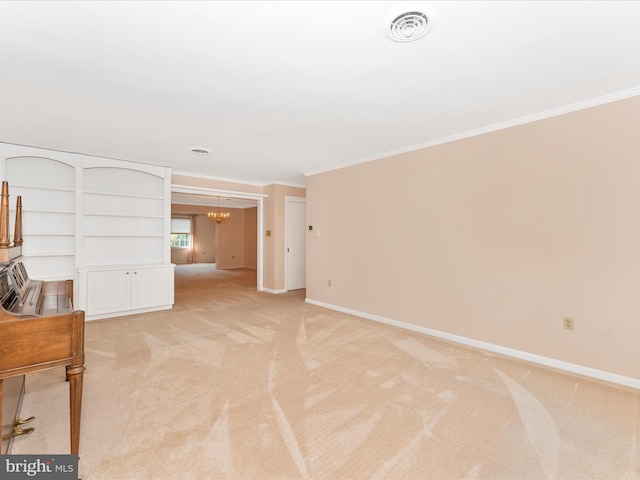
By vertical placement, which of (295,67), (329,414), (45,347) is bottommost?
(329,414)

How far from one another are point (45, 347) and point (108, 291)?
344 cm

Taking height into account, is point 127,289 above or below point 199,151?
below

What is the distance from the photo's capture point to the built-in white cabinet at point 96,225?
4176 mm

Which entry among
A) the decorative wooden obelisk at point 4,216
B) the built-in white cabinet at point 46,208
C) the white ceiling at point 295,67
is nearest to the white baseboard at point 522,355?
the white ceiling at point 295,67

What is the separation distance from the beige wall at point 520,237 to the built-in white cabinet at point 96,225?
11.2 feet

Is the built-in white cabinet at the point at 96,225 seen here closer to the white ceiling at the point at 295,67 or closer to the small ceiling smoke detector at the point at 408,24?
the white ceiling at the point at 295,67

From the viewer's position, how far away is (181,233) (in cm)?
1248

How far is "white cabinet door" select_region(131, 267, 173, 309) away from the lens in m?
4.75

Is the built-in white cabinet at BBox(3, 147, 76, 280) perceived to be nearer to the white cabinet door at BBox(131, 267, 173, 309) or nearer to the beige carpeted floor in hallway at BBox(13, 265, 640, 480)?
the white cabinet door at BBox(131, 267, 173, 309)

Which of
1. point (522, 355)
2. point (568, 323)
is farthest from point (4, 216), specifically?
point (568, 323)

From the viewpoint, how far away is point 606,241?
265cm

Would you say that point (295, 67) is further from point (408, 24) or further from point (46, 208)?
point (46, 208)

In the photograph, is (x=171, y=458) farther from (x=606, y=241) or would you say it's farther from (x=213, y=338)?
(x=606, y=241)

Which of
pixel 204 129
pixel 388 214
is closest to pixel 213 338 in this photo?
pixel 204 129
